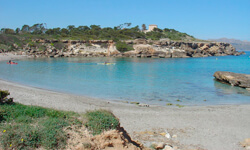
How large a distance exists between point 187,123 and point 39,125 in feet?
23.9

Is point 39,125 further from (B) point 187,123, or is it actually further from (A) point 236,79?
(A) point 236,79

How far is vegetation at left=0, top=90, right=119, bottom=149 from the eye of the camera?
18.0 ft

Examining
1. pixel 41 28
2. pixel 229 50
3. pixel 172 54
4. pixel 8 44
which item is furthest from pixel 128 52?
pixel 229 50

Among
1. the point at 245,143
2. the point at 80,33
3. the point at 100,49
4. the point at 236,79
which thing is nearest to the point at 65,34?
the point at 80,33

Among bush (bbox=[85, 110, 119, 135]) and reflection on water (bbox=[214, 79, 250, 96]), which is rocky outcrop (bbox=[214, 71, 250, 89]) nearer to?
reflection on water (bbox=[214, 79, 250, 96])

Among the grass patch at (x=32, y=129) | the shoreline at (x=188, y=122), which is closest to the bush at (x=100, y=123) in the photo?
the grass patch at (x=32, y=129)

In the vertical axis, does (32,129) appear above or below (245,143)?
above

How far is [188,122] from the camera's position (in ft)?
36.8

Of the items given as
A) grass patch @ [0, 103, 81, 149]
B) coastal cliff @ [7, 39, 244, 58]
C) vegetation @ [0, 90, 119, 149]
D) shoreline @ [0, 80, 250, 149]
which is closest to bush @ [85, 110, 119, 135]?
vegetation @ [0, 90, 119, 149]

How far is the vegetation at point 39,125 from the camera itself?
216 inches

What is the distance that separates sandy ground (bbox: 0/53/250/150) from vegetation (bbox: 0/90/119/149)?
2.89 metres

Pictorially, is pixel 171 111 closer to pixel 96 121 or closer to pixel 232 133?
pixel 232 133

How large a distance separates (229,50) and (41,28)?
91.0m

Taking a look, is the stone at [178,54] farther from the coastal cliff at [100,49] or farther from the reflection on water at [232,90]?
the reflection on water at [232,90]
